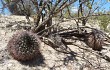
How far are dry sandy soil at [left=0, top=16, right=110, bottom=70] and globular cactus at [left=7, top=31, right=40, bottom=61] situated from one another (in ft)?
0.55

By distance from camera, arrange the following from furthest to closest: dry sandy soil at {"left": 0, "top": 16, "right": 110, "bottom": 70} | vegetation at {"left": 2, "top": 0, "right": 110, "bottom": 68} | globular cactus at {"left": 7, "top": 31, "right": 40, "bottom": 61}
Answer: vegetation at {"left": 2, "top": 0, "right": 110, "bottom": 68}
dry sandy soil at {"left": 0, "top": 16, "right": 110, "bottom": 70}
globular cactus at {"left": 7, "top": 31, "right": 40, "bottom": 61}

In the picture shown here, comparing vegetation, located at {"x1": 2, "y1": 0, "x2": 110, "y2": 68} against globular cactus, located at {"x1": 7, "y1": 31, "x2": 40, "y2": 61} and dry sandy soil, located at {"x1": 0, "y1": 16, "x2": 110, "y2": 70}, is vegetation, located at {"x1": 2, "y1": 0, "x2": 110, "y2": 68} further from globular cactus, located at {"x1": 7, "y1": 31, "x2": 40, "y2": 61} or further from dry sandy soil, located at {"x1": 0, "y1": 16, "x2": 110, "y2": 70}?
globular cactus, located at {"x1": 7, "y1": 31, "x2": 40, "y2": 61}

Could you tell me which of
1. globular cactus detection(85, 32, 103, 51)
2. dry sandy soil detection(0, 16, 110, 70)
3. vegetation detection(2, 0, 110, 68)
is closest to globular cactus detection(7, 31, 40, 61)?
dry sandy soil detection(0, 16, 110, 70)

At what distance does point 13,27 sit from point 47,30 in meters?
1.23

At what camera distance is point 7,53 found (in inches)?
250

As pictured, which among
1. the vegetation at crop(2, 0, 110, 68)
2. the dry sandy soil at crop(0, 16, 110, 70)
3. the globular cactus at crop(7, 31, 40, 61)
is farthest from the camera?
the vegetation at crop(2, 0, 110, 68)

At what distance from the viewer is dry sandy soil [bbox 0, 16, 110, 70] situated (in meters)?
6.05

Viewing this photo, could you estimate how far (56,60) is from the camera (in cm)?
662

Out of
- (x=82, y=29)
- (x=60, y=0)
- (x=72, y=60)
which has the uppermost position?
(x=60, y=0)

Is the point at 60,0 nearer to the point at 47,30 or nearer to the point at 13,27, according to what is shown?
the point at 47,30

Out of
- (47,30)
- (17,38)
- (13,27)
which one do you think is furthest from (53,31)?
(17,38)

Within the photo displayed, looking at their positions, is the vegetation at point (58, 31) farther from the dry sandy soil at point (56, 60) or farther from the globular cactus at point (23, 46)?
the globular cactus at point (23, 46)

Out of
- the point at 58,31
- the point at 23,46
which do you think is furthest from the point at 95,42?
the point at 23,46

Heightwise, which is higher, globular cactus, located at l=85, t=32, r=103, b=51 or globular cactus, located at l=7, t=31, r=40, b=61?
globular cactus, located at l=7, t=31, r=40, b=61
